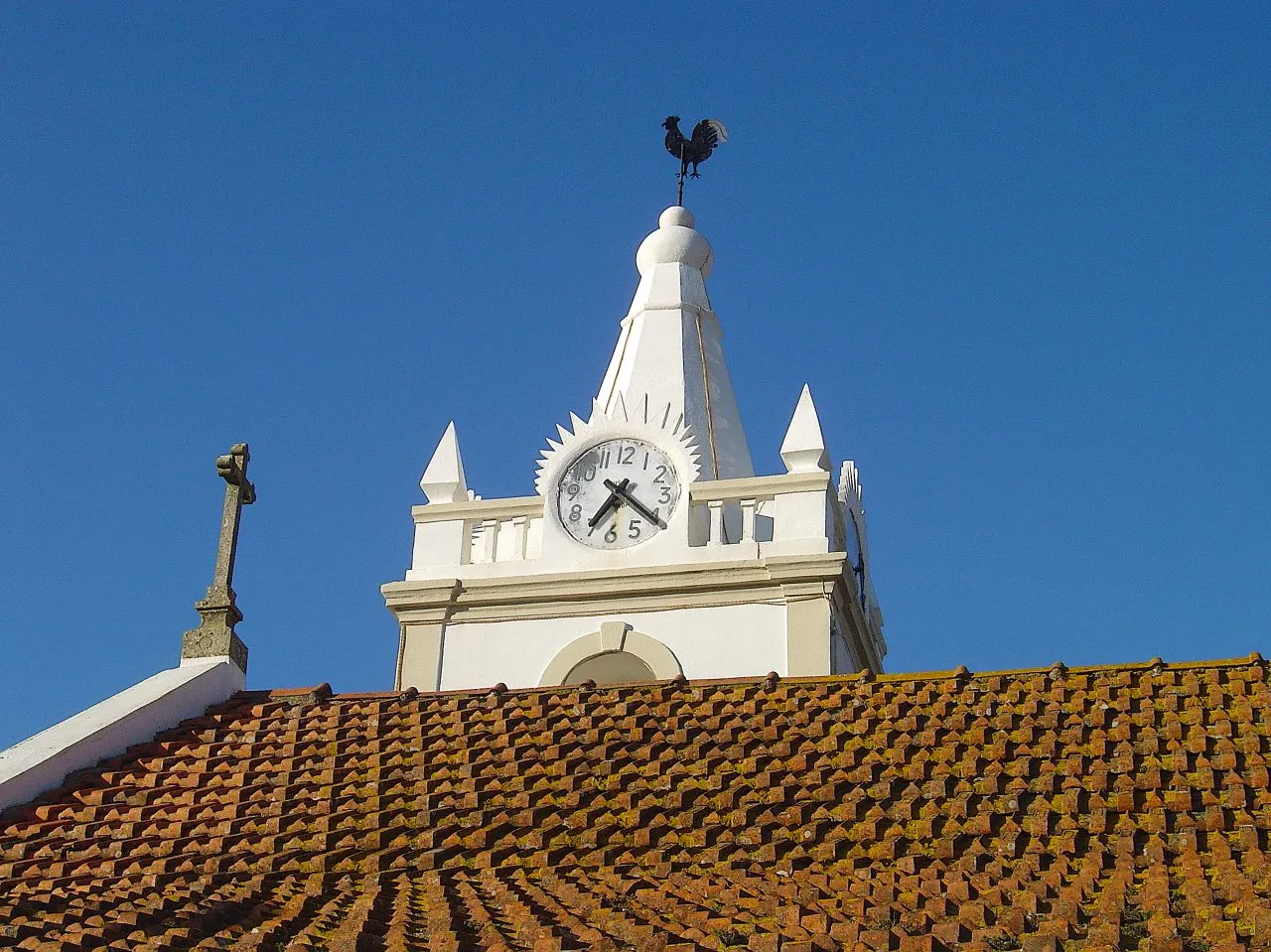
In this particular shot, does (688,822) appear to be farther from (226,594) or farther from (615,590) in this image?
(615,590)

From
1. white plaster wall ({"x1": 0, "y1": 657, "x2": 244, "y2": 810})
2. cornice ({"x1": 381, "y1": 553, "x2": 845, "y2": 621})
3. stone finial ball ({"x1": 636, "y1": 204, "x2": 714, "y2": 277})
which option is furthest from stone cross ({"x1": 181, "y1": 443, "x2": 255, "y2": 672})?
stone finial ball ({"x1": 636, "y1": 204, "x2": 714, "y2": 277})

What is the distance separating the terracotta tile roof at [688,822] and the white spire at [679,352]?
7594mm

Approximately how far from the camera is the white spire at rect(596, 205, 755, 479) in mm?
22219

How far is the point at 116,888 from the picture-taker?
11.9 metres

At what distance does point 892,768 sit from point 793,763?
0.65m

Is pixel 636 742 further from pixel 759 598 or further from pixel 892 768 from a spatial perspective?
pixel 759 598

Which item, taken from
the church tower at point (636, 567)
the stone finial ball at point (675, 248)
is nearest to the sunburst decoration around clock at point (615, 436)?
the church tower at point (636, 567)

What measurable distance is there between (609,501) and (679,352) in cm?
292

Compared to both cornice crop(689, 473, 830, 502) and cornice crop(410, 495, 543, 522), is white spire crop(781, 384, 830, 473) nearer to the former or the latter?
cornice crop(689, 473, 830, 502)

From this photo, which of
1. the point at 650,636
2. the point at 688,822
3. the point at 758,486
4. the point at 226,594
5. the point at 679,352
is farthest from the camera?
the point at 679,352

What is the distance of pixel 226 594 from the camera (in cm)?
1655

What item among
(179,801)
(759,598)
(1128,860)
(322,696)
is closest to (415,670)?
(759,598)

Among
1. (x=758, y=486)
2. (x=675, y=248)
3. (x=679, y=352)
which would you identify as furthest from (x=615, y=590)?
(x=675, y=248)

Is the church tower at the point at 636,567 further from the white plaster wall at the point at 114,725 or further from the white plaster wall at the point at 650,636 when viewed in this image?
the white plaster wall at the point at 114,725
